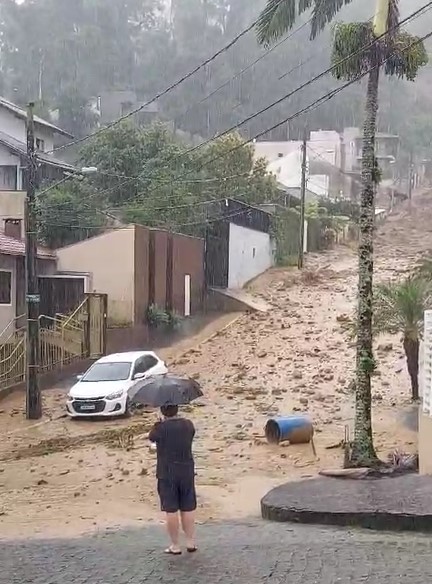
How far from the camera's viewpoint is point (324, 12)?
1627 centimetres

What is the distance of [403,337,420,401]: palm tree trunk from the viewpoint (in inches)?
853

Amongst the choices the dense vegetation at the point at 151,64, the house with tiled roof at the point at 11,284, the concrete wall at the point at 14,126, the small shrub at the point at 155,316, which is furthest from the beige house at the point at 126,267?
the dense vegetation at the point at 151,64

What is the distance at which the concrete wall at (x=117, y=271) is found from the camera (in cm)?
3347

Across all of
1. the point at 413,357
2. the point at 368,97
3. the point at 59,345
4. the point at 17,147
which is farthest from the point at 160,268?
the point at 368,97

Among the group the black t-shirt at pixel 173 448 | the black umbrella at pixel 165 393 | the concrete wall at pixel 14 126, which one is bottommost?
the black t-shirt at pixel 173 448

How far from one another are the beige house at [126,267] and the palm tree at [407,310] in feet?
44.2

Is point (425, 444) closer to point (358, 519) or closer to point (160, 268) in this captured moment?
point (358, 519)

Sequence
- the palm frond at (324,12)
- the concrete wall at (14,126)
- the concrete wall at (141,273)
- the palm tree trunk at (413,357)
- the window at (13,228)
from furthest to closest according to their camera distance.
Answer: the concrete wall at (14,126)
the window at (13,228)
the concrete wall at (141,273)
the palm tree trunk at (413,357)
the palm frond at (324,12)

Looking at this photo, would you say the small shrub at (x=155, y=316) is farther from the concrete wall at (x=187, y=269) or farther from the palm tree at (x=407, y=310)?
the palm tree at (x=407, y=310)

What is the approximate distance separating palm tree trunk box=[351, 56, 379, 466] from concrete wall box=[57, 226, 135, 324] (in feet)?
61.6

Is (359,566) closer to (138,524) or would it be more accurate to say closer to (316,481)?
(138,524)

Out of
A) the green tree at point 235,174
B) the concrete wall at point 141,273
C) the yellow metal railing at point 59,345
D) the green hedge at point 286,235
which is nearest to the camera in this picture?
the yellow metal railing at point 59,345

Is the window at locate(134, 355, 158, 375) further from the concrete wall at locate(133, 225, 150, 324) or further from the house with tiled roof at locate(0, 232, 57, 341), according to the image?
the concrete wall at locate(133, 225, 150, 324)

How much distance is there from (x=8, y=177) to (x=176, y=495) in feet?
115
